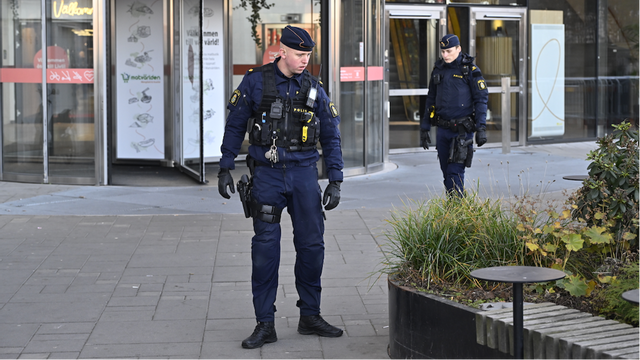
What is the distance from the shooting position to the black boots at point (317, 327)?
495 centimetres

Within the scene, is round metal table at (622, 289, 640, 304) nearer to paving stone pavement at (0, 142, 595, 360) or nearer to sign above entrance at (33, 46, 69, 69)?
paving stone pavement at (0, 142, 595, 360)

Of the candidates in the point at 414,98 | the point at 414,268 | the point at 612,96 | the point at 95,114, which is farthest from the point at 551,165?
the point at 414,268

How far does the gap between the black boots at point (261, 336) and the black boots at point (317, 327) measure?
21 cm

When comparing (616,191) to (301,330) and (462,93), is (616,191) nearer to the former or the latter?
(301,330)

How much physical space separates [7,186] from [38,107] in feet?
3.66

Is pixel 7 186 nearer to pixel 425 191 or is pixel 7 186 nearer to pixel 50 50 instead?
pixel 50 50

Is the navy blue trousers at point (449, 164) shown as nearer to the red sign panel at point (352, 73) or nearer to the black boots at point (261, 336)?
the black boots at point (261, 336)

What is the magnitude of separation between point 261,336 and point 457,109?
3704mm

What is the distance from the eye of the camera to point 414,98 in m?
14.8

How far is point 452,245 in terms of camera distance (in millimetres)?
4605

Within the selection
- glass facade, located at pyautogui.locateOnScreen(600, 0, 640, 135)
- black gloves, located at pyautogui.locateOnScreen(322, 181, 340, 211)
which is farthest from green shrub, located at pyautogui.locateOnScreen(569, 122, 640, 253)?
glass facade, located at pyautogui.locateOnScreen(600, 0, 640, 135)

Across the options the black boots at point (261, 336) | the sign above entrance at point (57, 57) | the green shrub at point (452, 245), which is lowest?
the black boots at point (261, 336)

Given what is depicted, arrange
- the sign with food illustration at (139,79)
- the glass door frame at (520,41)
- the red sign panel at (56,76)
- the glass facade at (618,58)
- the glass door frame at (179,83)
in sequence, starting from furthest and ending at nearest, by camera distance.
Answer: the glass facade at (618,58) → the glass door frame at (520,41) → the sign with food illustration at (139,79) → the glass door frame at (179,83) → the red sign panel at (56,76)

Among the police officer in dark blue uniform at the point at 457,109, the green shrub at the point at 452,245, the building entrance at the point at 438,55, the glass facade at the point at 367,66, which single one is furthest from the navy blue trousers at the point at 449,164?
the building entrance at the point at 438,55
